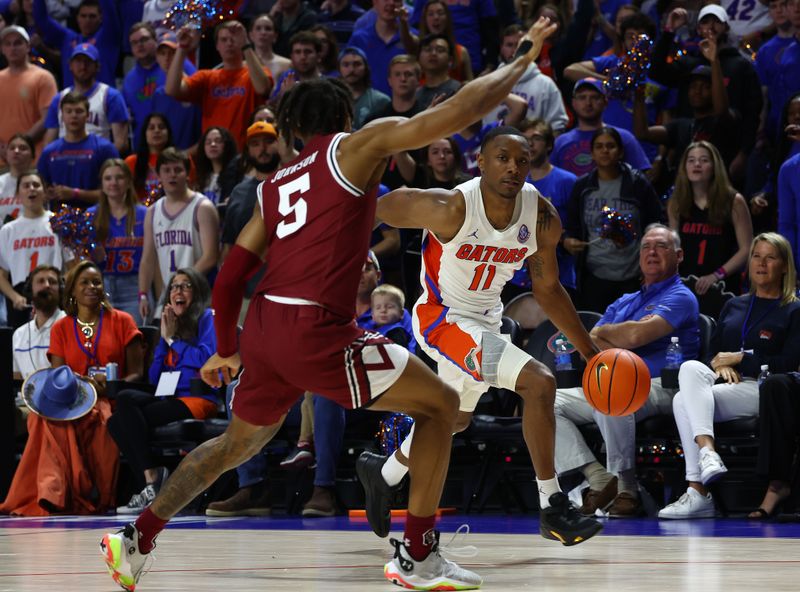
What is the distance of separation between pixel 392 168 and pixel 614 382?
4784 mm

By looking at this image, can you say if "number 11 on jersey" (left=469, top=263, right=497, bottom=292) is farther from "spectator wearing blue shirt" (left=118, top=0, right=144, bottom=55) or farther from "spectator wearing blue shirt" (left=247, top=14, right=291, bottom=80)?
"spectator wearing blue shirt" (left=118, top=0, right=144, bottom=55)

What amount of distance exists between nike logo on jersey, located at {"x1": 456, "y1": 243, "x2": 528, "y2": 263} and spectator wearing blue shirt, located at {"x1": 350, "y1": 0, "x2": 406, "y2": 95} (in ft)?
19.9

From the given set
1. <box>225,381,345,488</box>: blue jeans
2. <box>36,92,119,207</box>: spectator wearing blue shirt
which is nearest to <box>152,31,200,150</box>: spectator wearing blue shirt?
<box>36,92,119,207</box>: spectator wearing blue shirt

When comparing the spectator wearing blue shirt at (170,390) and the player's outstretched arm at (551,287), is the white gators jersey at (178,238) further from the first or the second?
the player's outstretched arm at (551,287)

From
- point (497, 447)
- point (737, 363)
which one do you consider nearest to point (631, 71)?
point (737, 363)

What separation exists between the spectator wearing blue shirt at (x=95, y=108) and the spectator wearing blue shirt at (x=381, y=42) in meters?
2.43

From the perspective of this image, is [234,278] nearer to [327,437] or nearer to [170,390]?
[327,437]

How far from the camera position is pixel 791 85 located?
10383 millimetres

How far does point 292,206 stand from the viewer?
4508 millimetres

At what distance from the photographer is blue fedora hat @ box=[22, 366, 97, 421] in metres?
9.28

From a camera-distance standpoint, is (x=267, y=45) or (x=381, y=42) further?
(x=267, y=45)

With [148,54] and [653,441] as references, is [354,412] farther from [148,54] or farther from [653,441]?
[148,54]

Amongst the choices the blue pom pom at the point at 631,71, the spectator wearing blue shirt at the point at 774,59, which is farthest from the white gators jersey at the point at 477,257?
the spectator wearing blue shirt at the point at 774,59

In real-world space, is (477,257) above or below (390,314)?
above
